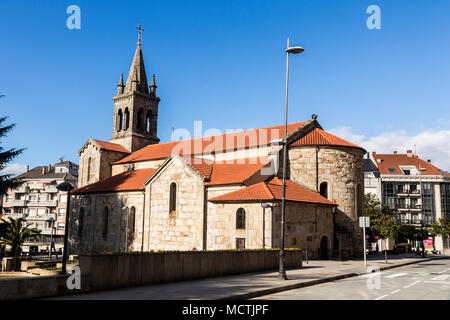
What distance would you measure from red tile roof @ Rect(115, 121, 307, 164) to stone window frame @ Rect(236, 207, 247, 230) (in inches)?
354

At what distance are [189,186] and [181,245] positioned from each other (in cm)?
506

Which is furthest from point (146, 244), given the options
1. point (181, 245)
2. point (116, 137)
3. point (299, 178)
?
point (116, 137)

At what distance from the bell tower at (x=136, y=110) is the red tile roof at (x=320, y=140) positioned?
2603cm

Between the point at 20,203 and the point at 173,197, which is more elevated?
the point at 20,203

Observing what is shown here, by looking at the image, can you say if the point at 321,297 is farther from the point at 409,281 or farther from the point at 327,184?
the point at 327,184

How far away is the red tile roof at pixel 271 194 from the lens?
28.3 metres

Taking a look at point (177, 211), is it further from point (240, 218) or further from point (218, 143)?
point (218, 143)

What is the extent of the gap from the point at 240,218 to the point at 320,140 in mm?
11910

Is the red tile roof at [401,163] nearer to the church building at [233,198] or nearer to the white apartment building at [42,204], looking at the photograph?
the church building at [233,198]

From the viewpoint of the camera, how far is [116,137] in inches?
2188

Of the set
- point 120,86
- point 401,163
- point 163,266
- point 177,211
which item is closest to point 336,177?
point 177,211

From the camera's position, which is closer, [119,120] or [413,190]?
[119,120]

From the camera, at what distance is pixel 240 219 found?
29312 millimetres

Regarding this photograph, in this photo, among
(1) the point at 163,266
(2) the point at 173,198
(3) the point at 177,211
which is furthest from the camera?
(2) the point at 173,198
